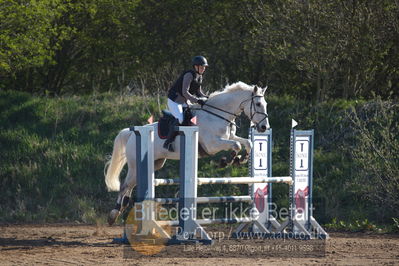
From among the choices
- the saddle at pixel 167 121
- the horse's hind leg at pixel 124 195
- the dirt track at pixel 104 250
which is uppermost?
the saddle at pixel 167 121

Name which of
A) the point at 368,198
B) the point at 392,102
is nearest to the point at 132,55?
the point at 392,102

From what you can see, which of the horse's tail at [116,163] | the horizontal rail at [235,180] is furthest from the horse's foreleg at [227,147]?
the horse's tail at [116,163]

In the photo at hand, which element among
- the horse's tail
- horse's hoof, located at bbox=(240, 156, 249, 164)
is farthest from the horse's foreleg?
the horse's tail

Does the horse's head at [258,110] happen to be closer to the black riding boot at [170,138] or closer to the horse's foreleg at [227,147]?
the horse's foreleg at [227,147]

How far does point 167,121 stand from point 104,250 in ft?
7.16

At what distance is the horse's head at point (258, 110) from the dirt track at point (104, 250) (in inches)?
64.9

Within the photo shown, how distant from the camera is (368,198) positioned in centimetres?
1099

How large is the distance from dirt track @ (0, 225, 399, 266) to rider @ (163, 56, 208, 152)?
1787 mm

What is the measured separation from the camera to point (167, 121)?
9.09m

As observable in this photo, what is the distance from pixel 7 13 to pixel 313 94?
8.01 meters

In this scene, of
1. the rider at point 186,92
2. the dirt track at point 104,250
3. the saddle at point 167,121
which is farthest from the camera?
the saddle at point 167,121

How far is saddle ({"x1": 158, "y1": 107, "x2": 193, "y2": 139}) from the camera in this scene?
348 inches

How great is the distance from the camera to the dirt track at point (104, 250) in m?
6.73

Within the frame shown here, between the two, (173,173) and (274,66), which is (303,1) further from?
(173,173)
